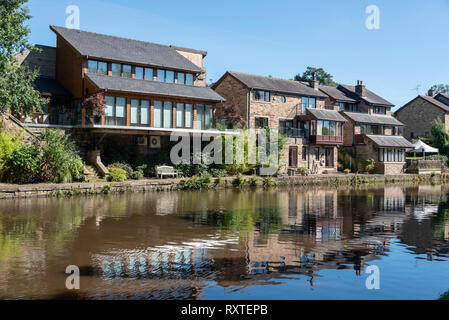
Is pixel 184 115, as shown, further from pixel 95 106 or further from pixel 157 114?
pixel 95 106

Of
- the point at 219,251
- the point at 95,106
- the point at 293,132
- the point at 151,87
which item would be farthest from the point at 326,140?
the point at 219,251

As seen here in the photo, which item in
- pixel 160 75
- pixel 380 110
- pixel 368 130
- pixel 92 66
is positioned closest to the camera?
pixel 92 66

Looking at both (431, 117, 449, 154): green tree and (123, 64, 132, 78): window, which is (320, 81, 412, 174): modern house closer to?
(431, 117, 449, 154): green tree

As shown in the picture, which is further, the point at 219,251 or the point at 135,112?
the point at 135,112

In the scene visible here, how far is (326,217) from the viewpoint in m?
16.5

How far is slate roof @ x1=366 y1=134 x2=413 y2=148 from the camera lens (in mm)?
43906

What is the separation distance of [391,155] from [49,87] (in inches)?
1335

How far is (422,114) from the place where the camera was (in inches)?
2261

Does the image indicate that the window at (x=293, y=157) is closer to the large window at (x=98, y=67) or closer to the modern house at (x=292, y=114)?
the modern house at (x=292, y=114)

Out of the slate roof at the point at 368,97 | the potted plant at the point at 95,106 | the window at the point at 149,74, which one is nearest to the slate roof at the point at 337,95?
the slate roof at the point at 368,97

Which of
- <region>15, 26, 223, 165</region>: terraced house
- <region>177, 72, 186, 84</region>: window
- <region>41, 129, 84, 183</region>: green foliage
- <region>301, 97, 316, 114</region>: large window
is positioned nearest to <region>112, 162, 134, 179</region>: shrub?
<region>15, 26, 223, 165</region>: terraced house

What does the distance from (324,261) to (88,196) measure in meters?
15.6

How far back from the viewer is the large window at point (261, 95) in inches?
1499
